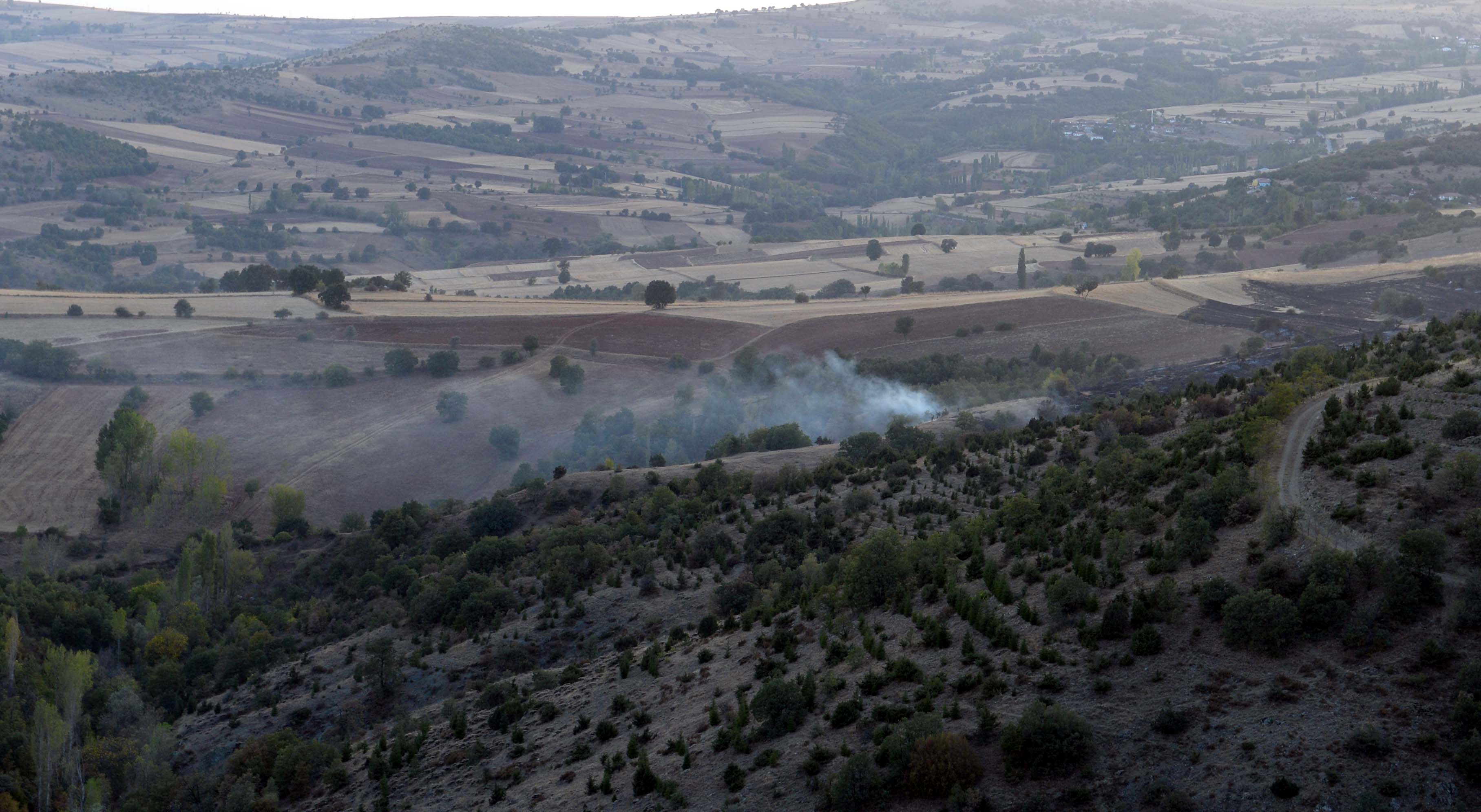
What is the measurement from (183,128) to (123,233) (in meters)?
49.6

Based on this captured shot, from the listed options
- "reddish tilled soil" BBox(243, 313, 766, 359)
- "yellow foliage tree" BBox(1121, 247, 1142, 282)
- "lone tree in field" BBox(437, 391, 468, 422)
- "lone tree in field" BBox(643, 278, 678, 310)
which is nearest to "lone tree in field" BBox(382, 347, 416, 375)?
"reddish tilled soil" BBox(243, 313, 766, 359)

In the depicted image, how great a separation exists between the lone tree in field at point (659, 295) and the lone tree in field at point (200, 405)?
33.4m

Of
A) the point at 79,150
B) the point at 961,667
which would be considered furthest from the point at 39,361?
the point at 79,150

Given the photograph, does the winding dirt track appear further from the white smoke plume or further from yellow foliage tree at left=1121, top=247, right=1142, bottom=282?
yellow foliage tree at left=1121, top=247, right=1142, bottom=282

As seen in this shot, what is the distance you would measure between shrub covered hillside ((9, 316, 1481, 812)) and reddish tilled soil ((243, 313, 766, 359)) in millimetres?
32682

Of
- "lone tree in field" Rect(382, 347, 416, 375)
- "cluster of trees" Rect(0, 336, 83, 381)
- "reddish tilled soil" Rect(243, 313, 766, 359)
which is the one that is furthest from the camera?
"reddish tilled soil" Rect(243, 313, 766, 359)

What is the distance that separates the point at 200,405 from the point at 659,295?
34884 mm

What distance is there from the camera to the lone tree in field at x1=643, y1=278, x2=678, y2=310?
90062 millimetres

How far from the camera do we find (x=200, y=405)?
228ft

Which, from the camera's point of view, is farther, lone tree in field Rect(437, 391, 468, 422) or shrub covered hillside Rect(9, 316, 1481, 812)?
lone tree in field Rect(437, 391, 468, 422)

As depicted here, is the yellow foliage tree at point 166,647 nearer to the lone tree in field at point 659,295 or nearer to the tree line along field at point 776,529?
the tree line along field at point 776,529

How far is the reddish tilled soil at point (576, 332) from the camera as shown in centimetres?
8100

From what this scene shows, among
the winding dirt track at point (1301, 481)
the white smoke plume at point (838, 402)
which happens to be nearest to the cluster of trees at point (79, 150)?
the white smoke plume at point (838, 402)

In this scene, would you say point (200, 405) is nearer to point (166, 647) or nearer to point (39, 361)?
point (39, 361)
